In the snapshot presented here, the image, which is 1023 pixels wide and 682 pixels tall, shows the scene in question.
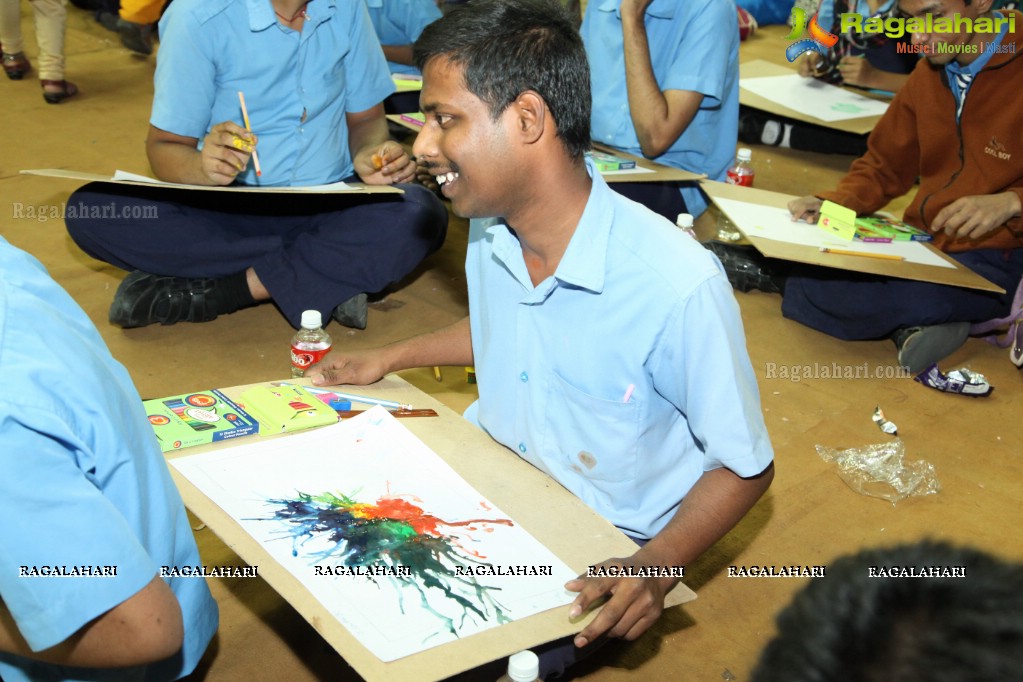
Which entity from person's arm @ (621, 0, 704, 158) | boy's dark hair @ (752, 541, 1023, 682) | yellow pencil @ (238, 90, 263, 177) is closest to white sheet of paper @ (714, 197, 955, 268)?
person's arm @ (621, 0, 704, 158)

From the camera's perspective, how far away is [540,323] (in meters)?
1.70

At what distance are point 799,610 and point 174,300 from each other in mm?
2754

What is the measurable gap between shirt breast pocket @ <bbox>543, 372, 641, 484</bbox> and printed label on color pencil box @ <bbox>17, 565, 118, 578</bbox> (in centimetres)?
82

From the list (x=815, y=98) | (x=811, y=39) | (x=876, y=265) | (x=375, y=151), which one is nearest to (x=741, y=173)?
(x=876, y=265)

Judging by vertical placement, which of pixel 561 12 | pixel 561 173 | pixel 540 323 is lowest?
pixel 540 323

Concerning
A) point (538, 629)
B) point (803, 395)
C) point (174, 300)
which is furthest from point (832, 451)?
point (174, 300)

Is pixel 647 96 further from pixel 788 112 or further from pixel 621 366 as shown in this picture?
pixel 621 366

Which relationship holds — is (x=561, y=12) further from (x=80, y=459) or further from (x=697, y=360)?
(x=80, y=459)

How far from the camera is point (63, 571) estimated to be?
104 cm

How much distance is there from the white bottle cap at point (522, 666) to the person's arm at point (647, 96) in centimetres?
232

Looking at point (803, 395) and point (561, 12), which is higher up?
point (561, 12)

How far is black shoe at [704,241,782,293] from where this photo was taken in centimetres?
374

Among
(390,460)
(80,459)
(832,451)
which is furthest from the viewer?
(832,451)

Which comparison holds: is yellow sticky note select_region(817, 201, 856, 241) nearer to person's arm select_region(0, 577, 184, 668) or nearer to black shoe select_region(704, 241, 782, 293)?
black shoe select_region(704, 241, 782, 293)
